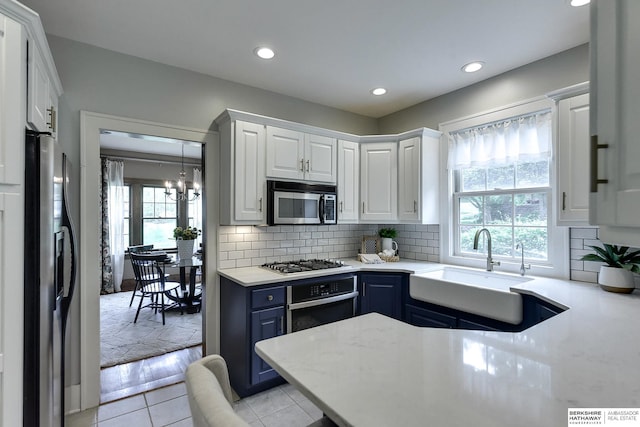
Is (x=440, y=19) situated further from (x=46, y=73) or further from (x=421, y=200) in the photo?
(x=46, y=73)

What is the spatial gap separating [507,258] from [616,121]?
2.54m

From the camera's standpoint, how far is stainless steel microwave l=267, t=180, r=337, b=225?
2.90 m

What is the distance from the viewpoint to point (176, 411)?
7.76 feet

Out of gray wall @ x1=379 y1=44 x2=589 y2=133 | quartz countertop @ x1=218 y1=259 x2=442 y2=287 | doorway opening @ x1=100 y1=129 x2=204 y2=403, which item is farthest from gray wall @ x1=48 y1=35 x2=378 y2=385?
gray wall @ x1=379 y1=44 x2=589 y2=133

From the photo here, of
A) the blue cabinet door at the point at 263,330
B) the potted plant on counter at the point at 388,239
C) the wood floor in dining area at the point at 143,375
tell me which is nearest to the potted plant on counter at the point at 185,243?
the wood floor in dining area at the point at 143,375

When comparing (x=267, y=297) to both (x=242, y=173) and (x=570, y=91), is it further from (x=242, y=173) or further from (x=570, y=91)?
(x=570, y=91)

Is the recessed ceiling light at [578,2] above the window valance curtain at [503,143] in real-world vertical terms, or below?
above

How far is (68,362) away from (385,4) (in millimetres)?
3324

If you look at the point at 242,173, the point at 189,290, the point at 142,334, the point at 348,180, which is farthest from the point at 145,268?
the point at 348,180

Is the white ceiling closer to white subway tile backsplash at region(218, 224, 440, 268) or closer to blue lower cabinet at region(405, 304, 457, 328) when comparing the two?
white subway tile backsplash at region(218, 224, 440, 268)

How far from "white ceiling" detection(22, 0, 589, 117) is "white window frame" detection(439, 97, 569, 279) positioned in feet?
1.23

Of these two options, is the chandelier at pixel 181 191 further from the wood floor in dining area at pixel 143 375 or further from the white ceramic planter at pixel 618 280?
the white ceramic planter at pixel 618 280

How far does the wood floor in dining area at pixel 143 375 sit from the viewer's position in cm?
262

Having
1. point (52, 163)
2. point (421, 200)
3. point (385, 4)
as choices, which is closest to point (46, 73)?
point (52, 163)
